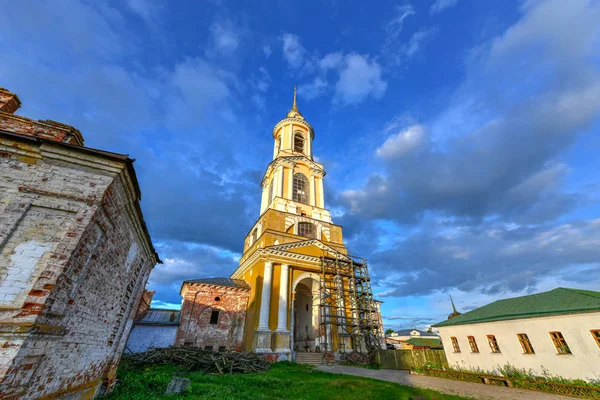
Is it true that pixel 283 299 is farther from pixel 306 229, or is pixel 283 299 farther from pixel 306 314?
pixel 306 229

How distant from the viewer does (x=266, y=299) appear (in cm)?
2002

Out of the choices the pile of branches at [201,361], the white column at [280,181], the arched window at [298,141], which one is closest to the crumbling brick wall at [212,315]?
the pile of branches at [201,361]

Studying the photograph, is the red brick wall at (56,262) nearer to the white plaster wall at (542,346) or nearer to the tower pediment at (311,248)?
the tower pediment at (311,248)

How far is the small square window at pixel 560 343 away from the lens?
439 inches

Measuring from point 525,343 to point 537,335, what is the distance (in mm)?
865

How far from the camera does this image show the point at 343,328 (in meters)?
21.2

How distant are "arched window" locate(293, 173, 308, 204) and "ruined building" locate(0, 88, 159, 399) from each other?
22690 millimetres

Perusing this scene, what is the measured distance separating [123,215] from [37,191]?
5.77ft

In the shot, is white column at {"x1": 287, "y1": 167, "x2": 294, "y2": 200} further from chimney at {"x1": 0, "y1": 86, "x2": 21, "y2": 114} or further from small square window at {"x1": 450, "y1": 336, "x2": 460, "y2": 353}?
chimney at {"x1": 0, "y1": 86, "x2": 21, "y2": 114}

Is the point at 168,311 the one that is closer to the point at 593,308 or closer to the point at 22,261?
the point at 22,261

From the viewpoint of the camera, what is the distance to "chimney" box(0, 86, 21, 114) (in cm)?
777

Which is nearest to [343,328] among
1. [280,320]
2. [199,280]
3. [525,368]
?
[280,320]

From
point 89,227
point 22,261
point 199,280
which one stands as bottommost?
point 22,261

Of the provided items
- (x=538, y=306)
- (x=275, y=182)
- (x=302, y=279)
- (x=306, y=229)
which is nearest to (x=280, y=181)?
(x=275, y=182)
